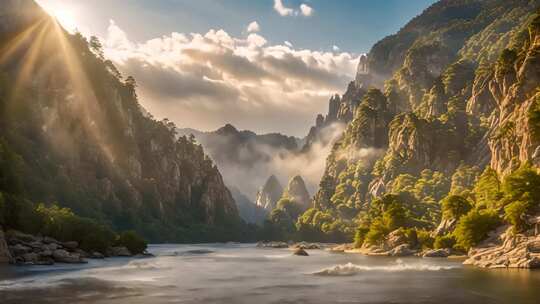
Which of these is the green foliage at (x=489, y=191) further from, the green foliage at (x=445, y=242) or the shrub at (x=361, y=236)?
the shrub at (x=361, y=236)

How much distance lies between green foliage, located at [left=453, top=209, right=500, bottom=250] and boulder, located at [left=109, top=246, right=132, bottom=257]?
310ft

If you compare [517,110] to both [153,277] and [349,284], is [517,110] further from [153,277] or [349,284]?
[153,277]

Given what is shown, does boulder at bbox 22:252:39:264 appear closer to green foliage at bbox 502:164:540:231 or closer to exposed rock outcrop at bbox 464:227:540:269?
exposed rock outcrop at bbox 464:227:540:269

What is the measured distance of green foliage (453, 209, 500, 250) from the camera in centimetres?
12130

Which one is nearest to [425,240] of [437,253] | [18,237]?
[437,253]

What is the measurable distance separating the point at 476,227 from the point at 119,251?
9891 centimetres

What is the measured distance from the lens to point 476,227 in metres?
122

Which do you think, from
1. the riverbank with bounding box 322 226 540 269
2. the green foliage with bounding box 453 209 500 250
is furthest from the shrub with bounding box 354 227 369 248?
the green foliage with bounding box 453 209 500 250

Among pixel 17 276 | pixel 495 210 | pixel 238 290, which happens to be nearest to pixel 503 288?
pixel 238 290

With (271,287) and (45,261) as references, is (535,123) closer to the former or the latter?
(271,287)

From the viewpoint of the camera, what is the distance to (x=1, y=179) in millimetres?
122375

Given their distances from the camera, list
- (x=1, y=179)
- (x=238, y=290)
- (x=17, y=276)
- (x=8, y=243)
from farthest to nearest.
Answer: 1. (x=1, y=179)
2. (x=8, y=243)
3. (x=17, y=276)
4. (x=238, y=290)

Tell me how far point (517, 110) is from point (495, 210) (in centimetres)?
5890

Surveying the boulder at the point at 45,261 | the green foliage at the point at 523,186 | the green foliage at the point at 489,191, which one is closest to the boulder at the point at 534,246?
the green foliage at the point at 523,186
